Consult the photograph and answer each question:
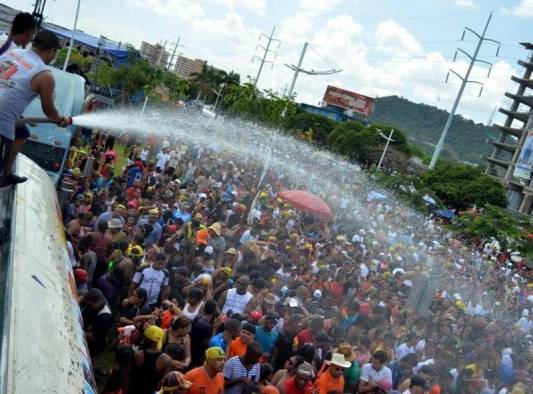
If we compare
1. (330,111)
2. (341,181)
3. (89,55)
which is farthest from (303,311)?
(330,111)

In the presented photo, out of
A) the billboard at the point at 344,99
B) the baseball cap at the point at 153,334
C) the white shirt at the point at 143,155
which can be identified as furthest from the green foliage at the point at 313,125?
the baseball cap at the point at 153,334

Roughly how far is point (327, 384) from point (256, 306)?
2119 millimetres

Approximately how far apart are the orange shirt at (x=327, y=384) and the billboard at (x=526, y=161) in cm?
6504

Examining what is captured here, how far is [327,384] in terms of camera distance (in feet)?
22.8

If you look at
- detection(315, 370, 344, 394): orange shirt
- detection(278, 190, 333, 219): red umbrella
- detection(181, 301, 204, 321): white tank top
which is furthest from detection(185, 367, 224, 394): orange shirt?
detection(278, 190, 333, 219): red umbrella

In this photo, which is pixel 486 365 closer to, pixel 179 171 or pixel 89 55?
pixel 179 171

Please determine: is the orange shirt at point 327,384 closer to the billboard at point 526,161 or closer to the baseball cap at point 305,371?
the baseball cap at point 305,371

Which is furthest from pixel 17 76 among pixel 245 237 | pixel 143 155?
pixel 143 155

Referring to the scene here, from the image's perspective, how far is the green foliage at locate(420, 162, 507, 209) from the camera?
157 ft

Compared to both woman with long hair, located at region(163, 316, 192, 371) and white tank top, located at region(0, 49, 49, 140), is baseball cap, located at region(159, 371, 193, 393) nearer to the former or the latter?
woman with long hair, located at region(163, 316, 192, 371)

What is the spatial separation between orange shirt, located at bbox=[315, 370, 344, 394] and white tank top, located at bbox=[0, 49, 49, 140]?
452 cm

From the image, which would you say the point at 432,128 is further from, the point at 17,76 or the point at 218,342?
the point at 17,76

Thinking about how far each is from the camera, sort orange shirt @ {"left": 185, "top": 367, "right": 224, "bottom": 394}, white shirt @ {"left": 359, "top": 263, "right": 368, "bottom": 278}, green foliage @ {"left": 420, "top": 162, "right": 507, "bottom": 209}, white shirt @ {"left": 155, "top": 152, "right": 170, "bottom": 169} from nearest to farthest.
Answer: orange shirt @ {"left": 185, "top": 367, "right": 224, "bottom": 394}, white shirt @ {"left": 359, "top": 263, "right": 368, "bottom": 278}, white shirt @ {"left": 155, "top": 152, "right": 170, "bottom": 169}, green foliage @ {"left": 420, "top": 162, "right": 507, "bottom": 209}

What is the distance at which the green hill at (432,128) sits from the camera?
16082 centimetres
